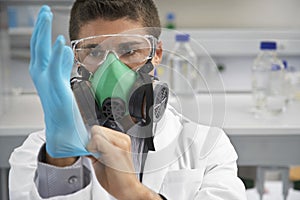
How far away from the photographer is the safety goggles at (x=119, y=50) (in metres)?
0.84

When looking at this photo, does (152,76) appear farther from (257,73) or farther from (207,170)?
(257,73)

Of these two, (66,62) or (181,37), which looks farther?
(181,37)

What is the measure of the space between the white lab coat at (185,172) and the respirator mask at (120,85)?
10cm

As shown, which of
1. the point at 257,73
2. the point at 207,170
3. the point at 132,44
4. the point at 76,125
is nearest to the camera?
the point at 76,125

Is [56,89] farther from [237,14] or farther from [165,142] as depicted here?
[237,14]

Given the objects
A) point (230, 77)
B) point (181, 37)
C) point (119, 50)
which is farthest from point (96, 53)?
point (230, 77)

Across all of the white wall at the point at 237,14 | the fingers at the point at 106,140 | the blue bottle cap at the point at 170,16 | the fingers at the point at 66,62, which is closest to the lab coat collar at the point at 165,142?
the fingers at the point at 106,140

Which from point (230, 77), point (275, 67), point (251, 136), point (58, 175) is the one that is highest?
point (58, 175)

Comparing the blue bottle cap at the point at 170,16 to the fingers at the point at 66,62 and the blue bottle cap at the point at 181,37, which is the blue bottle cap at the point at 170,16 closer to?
the blue bottle cap at the point at 181,37

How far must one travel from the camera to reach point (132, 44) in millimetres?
847

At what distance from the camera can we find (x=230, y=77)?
2848mm

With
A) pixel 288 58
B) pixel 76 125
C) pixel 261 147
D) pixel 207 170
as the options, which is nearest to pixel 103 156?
pixel 76 125

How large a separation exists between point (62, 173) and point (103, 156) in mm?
151

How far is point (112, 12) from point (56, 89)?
1.06ft
